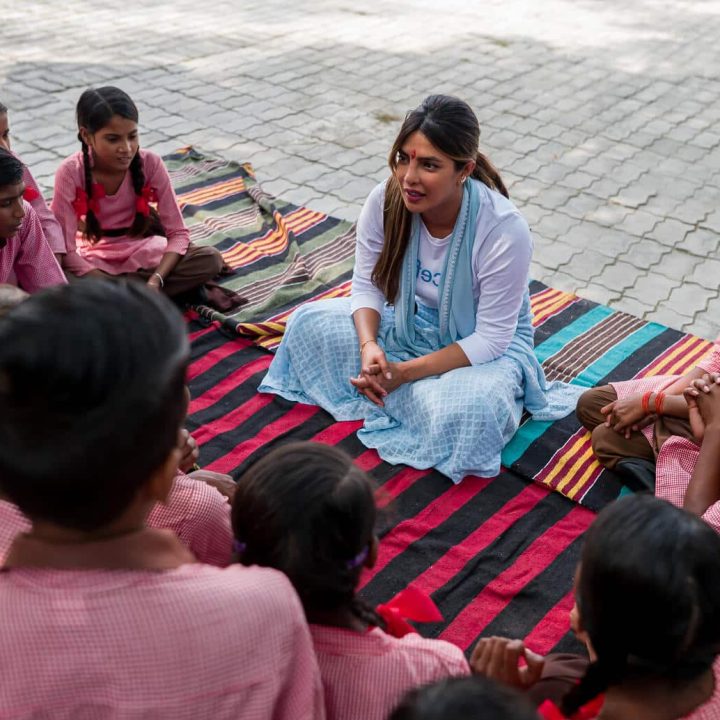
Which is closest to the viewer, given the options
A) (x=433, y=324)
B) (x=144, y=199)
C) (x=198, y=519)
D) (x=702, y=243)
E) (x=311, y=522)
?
(x=311, y=522)

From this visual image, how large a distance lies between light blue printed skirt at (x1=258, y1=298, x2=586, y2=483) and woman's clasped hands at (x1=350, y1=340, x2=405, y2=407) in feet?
0.21

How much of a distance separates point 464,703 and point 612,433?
1.96 metres

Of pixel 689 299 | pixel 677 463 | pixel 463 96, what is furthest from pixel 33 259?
pixel 463 96

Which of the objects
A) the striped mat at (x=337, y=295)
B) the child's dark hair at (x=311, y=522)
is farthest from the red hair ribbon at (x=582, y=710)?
the striped mat at (x=337, y=295)

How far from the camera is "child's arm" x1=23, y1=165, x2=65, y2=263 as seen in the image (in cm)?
327

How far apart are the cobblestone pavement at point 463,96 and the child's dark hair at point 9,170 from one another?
2227 millimetres

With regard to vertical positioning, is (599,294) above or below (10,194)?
below

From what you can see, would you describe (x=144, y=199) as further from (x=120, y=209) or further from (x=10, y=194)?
(x=10, y=194)

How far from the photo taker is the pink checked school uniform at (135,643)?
1.08 m

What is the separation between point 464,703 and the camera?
106 cm

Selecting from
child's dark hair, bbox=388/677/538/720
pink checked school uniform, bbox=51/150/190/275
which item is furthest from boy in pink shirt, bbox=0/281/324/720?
pink checked school uniform, bbox=51/150/190/275

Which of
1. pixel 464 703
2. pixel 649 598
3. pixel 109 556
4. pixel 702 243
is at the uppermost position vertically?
pixel 109 556

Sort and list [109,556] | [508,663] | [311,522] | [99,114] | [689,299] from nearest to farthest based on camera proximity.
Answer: [109,556] → [311,522] → [508,663] → [99,114] → [689,299]

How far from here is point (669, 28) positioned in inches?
337
